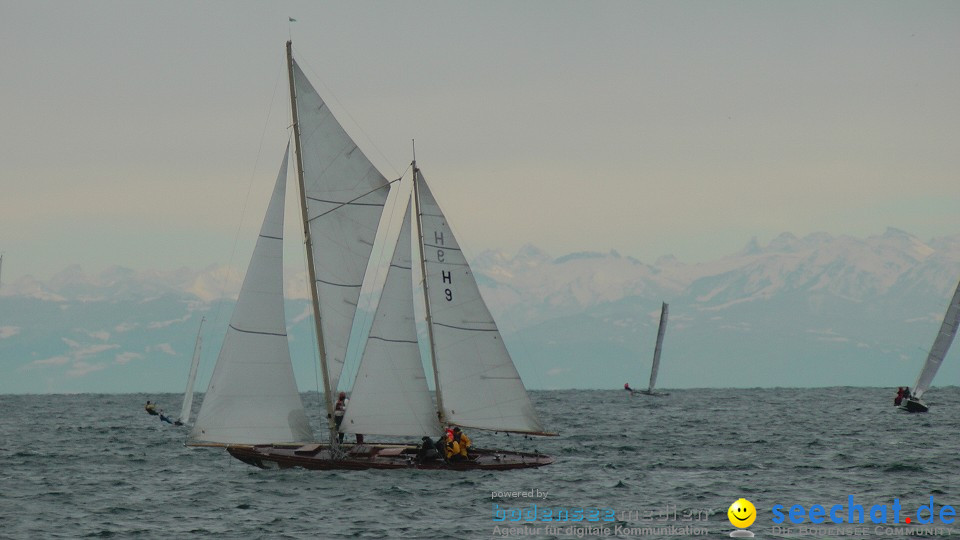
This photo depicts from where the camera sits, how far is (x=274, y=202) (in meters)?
39.6

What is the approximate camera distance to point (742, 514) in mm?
34688

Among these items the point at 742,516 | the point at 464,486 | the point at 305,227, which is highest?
the point at 305,227

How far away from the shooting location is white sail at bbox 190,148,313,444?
39.5 meters

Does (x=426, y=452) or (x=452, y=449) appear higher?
(x=452, y=449)

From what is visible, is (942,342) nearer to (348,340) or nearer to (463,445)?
(463,445)

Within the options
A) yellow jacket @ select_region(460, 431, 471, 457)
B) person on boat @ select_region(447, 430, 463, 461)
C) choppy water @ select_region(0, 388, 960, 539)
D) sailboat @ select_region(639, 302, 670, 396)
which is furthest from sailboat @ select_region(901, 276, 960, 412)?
person on boat @ select_region(447, 430, 463, 461)

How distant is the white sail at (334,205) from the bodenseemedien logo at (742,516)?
44.6 feet

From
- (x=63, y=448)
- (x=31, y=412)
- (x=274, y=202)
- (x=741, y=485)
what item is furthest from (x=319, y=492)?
(x=31, y=412)

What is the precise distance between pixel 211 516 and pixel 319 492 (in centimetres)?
461

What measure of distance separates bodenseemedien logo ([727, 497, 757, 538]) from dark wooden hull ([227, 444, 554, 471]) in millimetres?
9261

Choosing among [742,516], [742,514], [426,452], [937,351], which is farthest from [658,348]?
[742,516]

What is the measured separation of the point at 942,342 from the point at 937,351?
0.88 meters

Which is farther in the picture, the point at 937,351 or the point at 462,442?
the point at 937,351

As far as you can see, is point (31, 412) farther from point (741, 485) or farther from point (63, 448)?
point (741, 485)
